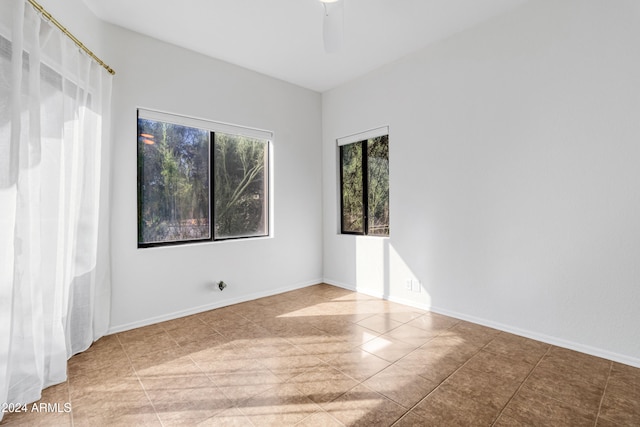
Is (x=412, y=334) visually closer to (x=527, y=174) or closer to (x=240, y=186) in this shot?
(x=527, y=174)

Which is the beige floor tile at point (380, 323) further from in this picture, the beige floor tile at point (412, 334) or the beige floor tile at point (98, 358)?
the beige floor tile at point (98, 358)

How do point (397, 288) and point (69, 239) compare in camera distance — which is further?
point (397, 288)

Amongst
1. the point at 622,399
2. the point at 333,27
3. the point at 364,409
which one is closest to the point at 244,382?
the point at 364,409

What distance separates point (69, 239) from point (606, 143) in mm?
3810

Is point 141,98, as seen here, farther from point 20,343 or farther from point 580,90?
point 580,90

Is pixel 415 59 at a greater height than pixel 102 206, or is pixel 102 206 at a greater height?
pixel 415 59

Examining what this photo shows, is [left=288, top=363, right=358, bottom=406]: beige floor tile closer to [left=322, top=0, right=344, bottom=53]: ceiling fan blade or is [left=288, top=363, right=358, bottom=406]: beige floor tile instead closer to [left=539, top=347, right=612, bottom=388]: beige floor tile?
[left=539, top=347, right=612, bottom=388]: beige floor tile

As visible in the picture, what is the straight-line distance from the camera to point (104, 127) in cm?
250

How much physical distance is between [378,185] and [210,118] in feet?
6.80

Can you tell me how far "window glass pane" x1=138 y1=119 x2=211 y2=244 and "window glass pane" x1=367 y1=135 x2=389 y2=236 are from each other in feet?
6.40

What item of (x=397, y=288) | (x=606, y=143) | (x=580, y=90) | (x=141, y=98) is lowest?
(x=397, y=288)

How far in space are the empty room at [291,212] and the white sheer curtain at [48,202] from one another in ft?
0.04

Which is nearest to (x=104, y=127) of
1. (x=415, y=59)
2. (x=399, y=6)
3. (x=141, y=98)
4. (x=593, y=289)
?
(x=141, y=98)

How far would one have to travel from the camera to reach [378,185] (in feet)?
12.3
